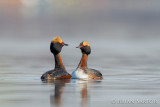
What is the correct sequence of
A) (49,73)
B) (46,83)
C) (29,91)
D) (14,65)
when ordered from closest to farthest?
(29,91)
(46,83)
(49,73)
(14,65)

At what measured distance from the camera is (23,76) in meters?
28.7

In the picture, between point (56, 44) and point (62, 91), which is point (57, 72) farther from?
point (62, 91)

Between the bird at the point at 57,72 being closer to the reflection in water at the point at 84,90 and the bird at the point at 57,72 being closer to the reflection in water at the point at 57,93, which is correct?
the reflection in water at the point at 57,93

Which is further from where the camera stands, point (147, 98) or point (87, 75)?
point (87, 75)

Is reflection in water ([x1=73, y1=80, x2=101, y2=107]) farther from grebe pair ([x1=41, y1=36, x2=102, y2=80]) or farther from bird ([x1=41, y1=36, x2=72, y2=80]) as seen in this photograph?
grebe pair ([x1=41, y1=36, x2=102, y2=80])

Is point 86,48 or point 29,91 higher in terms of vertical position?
point 86,48

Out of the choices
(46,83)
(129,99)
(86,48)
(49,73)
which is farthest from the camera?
(86,48)

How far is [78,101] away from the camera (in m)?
20.3

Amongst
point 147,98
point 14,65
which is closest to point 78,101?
point 147,98

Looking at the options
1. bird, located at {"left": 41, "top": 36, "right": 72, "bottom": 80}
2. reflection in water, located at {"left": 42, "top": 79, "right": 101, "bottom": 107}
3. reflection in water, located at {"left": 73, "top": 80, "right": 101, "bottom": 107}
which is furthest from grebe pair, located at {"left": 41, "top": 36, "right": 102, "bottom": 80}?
reflection in water, located at {"left": 73, "top": 80, "right": 101, "bottom": 107}

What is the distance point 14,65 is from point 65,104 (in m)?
16.4

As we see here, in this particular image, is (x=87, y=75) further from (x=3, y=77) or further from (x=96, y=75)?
(x=3, y=77)

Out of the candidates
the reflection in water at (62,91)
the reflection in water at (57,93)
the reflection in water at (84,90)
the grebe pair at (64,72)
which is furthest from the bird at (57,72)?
the reflection in water at (84,90)

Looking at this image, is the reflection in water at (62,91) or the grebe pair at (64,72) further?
the grebe pair at (64,72)
